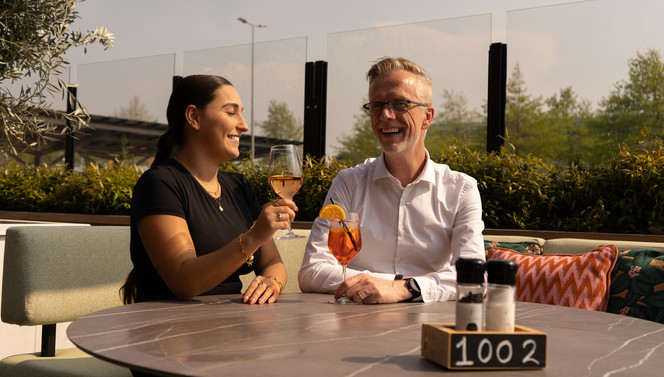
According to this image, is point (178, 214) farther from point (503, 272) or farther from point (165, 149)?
point (503, 272)

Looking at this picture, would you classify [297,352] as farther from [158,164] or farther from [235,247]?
[158,164]

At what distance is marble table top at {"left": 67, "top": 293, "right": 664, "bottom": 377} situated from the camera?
1070 millimetres

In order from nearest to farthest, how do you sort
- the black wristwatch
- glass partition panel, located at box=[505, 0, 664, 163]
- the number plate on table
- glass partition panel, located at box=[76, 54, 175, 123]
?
the number plate on table, the black wristwatch, glass partition panel, located at box=[505, 0, 664, 163], glass partition panel, located at box=[76, 54, 175, 123]

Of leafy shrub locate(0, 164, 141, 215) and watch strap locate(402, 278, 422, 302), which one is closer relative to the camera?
watch strap locate(402, 278, 422, 302)

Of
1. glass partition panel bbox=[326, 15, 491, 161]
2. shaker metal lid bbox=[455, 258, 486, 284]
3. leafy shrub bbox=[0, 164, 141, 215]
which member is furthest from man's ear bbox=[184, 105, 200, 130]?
leafy shrub bbox=[0, 164, 141, 215]

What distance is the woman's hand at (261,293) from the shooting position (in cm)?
187

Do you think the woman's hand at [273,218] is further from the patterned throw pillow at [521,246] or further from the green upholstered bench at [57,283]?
the patterned throw pillow at [521,246]

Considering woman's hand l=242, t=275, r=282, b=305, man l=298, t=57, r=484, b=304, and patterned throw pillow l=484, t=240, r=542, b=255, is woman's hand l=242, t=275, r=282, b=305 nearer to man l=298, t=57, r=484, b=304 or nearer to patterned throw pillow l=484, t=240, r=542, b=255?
man l=298, t=57, r=484, b=304

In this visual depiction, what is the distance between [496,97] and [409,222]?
2.86 metres

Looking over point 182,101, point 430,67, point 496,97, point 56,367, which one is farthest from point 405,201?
point 430,67

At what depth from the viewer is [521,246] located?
324 cm

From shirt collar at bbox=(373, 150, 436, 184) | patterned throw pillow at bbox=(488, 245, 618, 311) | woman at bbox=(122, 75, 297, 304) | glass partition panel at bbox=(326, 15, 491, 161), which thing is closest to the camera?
woman at bbox=(122, 75, 297, 304)

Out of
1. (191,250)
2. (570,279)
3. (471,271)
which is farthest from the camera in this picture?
(570,279)

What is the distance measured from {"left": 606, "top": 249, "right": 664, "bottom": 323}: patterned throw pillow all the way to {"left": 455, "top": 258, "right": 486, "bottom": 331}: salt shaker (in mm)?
1922
